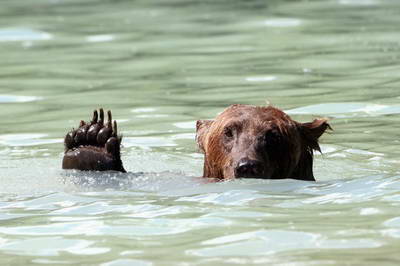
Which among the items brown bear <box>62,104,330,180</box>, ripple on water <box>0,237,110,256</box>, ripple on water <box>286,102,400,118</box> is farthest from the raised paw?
ripple on water <box>286,102,400,118</box>

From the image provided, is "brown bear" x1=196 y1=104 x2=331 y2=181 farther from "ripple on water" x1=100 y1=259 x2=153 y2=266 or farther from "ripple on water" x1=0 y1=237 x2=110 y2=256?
"ripple on water" x1=100 y1=259 x2=153 y2=266

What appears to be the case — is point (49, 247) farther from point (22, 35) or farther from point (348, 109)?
point (22, 35)

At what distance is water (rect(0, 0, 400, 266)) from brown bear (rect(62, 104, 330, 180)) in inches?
6.3

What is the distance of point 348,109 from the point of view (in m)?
12.6

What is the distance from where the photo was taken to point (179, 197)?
28.0 feet

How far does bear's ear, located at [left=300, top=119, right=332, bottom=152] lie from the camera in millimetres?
9391

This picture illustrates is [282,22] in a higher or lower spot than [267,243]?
higher

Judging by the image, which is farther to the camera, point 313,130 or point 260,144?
point 313,130

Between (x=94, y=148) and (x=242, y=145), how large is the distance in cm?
128

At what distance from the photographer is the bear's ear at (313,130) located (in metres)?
9.39

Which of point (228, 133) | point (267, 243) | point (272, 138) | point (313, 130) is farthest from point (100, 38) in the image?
point (267, 243)

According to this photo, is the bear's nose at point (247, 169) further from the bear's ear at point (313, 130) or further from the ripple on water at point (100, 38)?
the ripple on water at point (100, 38)

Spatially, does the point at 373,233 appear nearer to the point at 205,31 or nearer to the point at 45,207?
the point at 45,207

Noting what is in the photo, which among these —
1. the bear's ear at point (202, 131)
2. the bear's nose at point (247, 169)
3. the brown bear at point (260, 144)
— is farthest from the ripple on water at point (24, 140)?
the bear's nose at point (247, 169)
